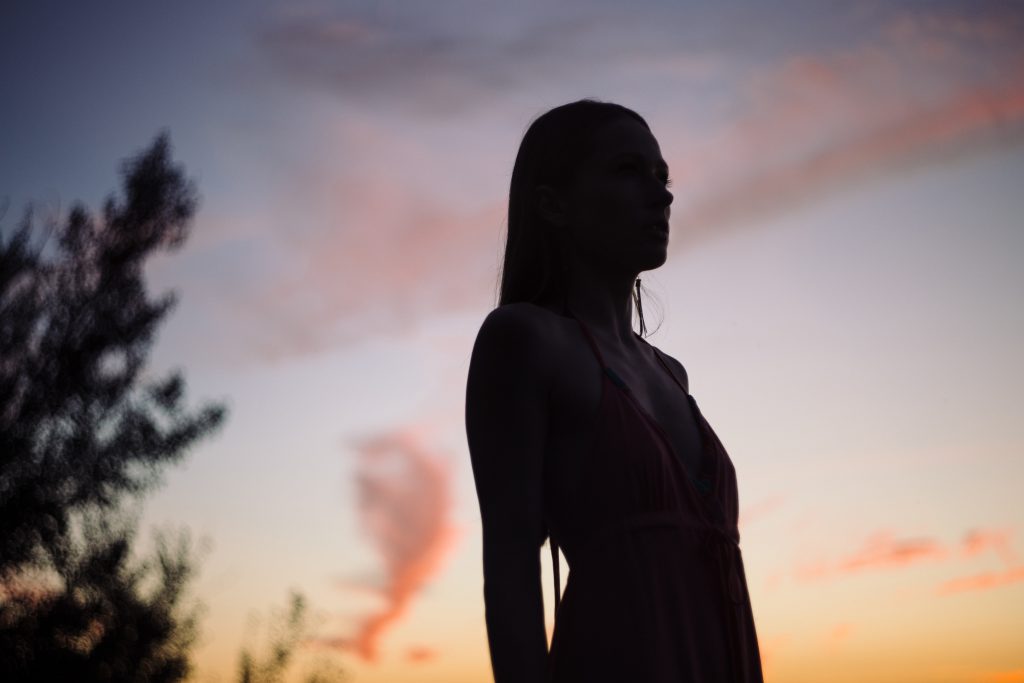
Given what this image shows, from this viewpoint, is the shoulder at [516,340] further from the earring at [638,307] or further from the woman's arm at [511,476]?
the earring at [638,307]

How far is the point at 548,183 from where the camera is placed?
2.91 m

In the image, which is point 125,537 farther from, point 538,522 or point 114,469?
point 538,522

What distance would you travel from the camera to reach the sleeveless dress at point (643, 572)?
2.28m

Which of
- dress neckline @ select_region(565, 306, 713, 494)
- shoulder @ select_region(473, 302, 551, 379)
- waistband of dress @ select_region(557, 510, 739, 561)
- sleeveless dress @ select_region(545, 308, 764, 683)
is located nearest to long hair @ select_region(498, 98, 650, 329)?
dress neckline @ select_region(565, 306, 713, 494)

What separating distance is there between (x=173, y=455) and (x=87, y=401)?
1849mm

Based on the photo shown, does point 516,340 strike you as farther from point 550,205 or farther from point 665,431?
point 550,205

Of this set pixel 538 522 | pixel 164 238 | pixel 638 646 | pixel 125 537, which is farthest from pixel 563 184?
pixel 164 238

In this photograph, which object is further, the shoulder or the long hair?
the long hair

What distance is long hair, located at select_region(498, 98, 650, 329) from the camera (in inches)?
113

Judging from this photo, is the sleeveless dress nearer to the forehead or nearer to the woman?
the woman

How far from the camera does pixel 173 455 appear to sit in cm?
1936

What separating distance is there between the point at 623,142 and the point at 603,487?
0.99m

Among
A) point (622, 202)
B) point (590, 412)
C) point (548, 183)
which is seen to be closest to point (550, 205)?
point (548, 183)

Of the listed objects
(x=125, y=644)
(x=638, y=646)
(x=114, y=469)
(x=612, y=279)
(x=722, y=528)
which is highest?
(x=114, y=469)
